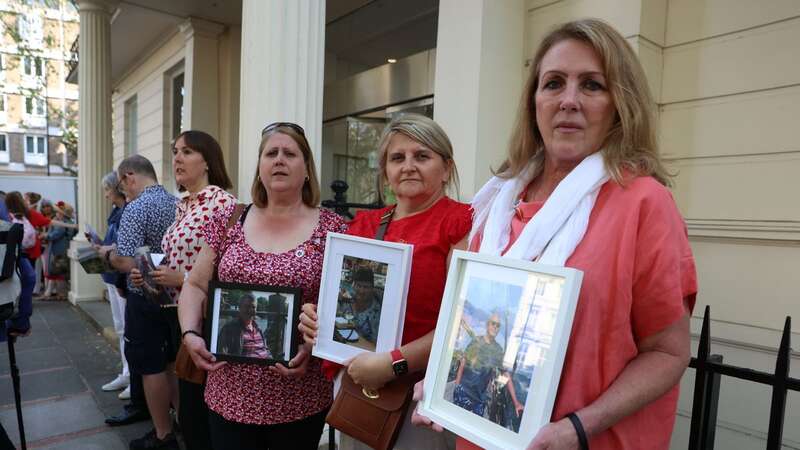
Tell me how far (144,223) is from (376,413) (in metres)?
2.28

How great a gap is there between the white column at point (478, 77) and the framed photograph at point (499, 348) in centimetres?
207

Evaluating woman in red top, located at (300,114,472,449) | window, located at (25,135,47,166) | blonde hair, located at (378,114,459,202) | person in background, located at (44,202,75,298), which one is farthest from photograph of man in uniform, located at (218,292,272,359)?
window, located at (25,135,47,166)

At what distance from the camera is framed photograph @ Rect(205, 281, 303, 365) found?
1.76 meters

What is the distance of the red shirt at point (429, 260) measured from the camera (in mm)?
1514

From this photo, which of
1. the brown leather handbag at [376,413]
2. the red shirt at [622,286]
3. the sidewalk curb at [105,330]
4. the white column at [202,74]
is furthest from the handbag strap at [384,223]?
the white column at [202,74]

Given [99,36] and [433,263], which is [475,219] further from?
[99,36]

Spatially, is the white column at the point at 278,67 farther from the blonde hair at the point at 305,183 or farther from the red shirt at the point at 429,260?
the red shirt at the point at 429,260

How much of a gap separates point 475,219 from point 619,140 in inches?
18.5

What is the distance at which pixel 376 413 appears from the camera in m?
1.48

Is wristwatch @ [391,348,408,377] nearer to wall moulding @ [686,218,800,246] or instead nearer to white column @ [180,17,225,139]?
wall moulding @ [686,218,800,246]

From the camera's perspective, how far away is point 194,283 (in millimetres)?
2027

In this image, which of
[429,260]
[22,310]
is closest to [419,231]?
[429,260]

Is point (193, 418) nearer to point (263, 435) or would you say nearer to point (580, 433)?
point (263, 435)

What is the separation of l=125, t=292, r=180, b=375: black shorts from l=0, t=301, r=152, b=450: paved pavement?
0.90 metres
